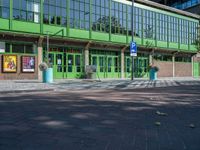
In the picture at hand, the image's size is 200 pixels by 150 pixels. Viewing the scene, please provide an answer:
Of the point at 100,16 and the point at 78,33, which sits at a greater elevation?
the point at 100,16

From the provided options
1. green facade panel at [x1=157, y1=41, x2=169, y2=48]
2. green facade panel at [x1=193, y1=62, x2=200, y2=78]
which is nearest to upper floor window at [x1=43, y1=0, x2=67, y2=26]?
green facade panel at [x1=157, y1=41, x2=169, y2=48]

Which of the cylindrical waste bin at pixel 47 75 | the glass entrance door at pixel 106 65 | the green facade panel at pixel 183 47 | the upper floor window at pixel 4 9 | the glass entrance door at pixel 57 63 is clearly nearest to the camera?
the cylindrical waste bin at pixel 47 75

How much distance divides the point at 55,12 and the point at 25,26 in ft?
13.6

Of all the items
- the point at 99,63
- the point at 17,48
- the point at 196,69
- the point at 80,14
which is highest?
the point at 80,14

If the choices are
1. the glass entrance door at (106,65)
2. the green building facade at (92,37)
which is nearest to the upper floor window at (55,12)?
the green building facade at (92,37)

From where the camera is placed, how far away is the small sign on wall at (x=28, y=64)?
30244mm

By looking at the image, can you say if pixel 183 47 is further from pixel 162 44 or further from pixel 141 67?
pixel 141 67

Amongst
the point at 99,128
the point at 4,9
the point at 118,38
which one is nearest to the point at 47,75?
the point at 4,9

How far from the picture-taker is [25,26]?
3009 cm

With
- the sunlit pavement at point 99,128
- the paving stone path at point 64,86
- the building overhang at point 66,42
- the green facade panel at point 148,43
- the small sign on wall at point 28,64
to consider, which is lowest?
the sunlit pavement at point 99,128

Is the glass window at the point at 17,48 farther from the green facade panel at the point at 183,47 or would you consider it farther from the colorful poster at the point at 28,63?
the green facade panel at the point at 183,47

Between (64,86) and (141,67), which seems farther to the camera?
(141,67)

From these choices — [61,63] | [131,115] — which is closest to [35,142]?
[131,115]

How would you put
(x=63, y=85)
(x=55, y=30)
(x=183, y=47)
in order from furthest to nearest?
(x=183, y=47), (x=55, y=30), (x=63, y=85)
